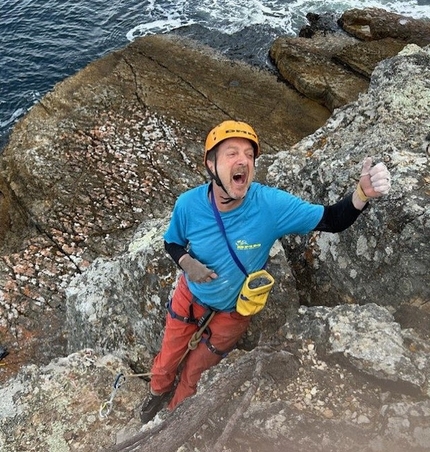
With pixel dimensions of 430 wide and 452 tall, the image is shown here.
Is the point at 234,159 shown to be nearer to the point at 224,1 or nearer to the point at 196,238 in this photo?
the point at 196,238

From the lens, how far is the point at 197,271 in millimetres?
4621

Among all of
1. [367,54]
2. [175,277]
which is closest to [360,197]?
[175,277]

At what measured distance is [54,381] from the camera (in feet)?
20.2

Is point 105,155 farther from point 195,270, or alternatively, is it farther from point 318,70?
point 195,270

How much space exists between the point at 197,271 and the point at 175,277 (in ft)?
6.16

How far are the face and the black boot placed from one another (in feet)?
8.70

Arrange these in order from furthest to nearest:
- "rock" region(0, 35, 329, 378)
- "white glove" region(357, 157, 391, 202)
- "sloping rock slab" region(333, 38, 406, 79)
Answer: "sloping rock slab" region(333, 38, 406, 79), "rock" region(0, 35, 329, 378), "white glove" region(357, 157, 391, 202)

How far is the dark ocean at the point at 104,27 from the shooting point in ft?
64.1

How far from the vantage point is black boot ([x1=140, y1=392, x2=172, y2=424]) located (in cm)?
557

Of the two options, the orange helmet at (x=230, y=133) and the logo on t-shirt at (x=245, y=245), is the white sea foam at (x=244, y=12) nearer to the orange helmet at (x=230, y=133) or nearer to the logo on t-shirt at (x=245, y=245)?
the orange helmet at (x=230, y=133)

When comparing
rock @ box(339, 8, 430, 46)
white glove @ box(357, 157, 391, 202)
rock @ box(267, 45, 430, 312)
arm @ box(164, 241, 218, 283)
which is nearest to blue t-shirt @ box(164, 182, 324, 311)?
arm @ box(164, 241, 218, 283)

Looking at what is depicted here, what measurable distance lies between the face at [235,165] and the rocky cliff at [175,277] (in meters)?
1.54

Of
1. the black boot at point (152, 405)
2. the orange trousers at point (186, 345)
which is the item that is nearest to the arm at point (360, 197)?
the orange trousers at point (186, 345)

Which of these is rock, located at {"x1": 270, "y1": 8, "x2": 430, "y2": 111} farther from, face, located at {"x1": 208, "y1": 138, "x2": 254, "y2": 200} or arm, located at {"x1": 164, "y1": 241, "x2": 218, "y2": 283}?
arm, located at {"x1": 164, "y1": 241, "x2": 218, "y2": 283}
